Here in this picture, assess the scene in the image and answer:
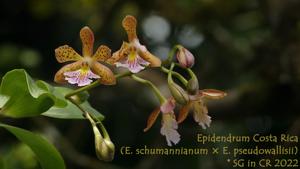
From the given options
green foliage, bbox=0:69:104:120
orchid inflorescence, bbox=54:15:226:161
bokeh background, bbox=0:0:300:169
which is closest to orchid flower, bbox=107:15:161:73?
orchid inflorescence, bbox=54:15:226:161

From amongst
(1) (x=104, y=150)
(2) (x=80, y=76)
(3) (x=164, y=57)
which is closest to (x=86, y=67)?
(2) (x=80, y=76)

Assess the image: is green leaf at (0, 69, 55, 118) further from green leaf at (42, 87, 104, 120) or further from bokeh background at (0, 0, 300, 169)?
bokeh background at (0, 0, 300, 169)

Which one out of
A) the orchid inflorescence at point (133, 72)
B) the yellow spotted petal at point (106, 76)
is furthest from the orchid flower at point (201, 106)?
the yellow spotted petal at point (106, 76)

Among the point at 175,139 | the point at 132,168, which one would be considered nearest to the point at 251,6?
the point at 132,168

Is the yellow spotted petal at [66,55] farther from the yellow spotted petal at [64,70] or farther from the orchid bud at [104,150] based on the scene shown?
the orchid bud at [104,150]

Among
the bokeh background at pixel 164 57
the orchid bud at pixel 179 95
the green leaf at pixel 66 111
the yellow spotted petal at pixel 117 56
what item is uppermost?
the yellow spotted petal at pixel 117 56

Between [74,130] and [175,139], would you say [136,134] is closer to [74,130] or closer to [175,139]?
[74,130]

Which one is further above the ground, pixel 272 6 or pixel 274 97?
pixel 272 6
